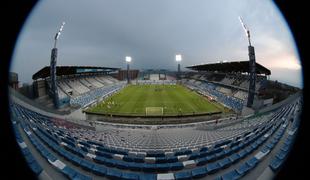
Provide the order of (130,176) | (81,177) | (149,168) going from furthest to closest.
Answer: (149,168) → (130,176) → (81,177)

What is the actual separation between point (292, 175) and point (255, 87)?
13.4 metres

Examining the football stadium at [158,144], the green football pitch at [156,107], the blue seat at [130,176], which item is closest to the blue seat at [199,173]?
the football stadium at [158,144]

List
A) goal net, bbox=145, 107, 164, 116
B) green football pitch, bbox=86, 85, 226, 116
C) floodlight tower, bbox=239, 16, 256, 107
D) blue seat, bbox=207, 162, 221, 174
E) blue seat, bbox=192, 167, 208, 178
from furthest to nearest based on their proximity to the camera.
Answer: green football pitch, bbox=86, 85, 226, 116
goal net, bbox=145, 107, 164, 116
floodlight tower, bbox=239, 16, 256, 107
blue seat, bbox=207, 162, 221, 174
blue seat, bbox=192, 167, 208, 178

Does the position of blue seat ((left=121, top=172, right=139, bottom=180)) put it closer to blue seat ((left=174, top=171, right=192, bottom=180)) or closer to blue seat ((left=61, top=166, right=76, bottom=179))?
blue seat ((left=174, top=171, right=192, bottom=180))

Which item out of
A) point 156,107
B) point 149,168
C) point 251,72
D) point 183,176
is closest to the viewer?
point 183,176

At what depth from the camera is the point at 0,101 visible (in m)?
3.56

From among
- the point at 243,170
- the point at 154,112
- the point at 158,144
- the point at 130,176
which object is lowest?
the point at 154,112

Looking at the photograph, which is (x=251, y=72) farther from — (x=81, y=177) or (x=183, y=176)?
(x=81, y=177)

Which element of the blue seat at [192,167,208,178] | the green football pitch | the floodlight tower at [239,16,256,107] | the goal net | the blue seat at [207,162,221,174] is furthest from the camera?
the green football pitch

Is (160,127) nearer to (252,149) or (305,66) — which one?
(252,149)

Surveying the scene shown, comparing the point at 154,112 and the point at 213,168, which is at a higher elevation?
the point at 213,168

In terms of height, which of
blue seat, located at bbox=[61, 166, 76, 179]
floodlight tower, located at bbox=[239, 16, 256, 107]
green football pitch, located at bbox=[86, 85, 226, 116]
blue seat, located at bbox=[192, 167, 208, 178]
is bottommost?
green football pitch, located at bbox=[86, 85, 226, 116]

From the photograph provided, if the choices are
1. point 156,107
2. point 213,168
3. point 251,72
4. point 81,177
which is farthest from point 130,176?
point 156,107

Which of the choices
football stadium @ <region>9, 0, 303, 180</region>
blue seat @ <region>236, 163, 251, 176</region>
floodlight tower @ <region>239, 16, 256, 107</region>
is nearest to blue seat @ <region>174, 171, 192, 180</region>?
football stadium @ <region>9, 0, 303, 180</region>
